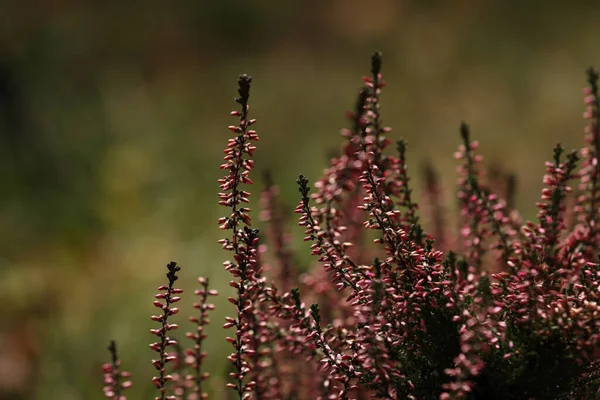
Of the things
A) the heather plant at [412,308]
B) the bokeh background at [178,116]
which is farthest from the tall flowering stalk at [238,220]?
the bokeh background at [178,116]

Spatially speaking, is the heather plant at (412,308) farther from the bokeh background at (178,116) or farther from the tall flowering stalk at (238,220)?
the bokeh background at (178,116)

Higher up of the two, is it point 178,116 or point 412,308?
point 178,116

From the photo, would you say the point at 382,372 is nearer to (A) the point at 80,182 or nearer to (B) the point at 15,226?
(B) the point at 15,226

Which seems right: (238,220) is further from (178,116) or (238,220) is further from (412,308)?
→ (178,116)

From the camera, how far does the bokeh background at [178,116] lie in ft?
13.7

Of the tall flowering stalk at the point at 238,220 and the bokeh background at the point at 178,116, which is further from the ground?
the bokeh background at the point at 178,116

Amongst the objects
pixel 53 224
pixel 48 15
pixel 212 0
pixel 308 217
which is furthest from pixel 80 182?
pixel 308 217

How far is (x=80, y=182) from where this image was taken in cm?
646

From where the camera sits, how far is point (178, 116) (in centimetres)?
786

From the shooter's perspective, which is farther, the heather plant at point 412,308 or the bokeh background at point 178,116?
the bokeh background at point 178,116

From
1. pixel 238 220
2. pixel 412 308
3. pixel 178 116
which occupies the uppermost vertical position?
pixel 178 116

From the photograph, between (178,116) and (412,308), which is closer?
(412,308)

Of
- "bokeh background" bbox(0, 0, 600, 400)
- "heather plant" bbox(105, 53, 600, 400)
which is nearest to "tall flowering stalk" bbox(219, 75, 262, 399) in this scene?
"heather plant" bbox(105, 53, 600, 400)

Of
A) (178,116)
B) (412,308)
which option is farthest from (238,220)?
(178,116)
